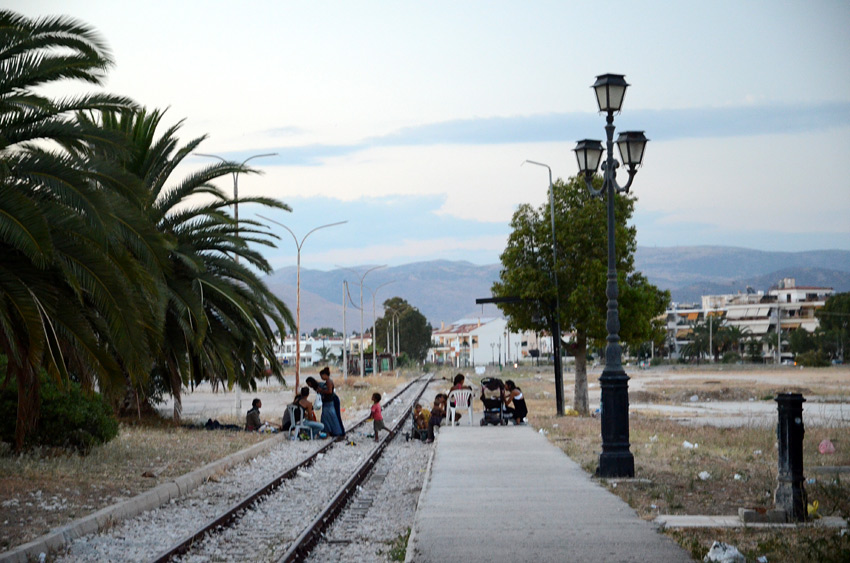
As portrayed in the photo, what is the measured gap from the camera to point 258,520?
12.0 m

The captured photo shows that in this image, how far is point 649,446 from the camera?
1956 centimetres

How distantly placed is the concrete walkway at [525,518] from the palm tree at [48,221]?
175 inches

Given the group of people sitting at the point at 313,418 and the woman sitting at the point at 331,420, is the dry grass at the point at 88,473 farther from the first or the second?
the woman sitting at the point at 331,420

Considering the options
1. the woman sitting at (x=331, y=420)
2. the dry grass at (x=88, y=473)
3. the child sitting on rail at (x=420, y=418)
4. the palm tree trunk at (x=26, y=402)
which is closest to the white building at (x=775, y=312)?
the child sitting on rail at (x=420, y=418)

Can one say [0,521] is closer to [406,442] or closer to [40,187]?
[40,187]

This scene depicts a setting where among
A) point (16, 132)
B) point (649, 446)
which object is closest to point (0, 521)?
point (16, 132)

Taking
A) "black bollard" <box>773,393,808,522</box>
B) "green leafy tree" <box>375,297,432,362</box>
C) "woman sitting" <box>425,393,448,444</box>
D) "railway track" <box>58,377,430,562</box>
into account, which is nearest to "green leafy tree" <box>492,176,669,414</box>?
"woman sitting" <box>425,393,448,444</box>

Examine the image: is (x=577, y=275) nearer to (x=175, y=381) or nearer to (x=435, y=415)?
(x=435, y=415)

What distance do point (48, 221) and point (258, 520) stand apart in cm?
423

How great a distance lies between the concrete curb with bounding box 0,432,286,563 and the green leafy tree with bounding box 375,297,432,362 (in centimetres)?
12715

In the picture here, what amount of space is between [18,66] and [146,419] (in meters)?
13.4

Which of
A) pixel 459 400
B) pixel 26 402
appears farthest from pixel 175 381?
pixel 26 402

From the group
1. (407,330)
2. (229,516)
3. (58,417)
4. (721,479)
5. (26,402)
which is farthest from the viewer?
(407,330)

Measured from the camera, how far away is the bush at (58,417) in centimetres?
1576
